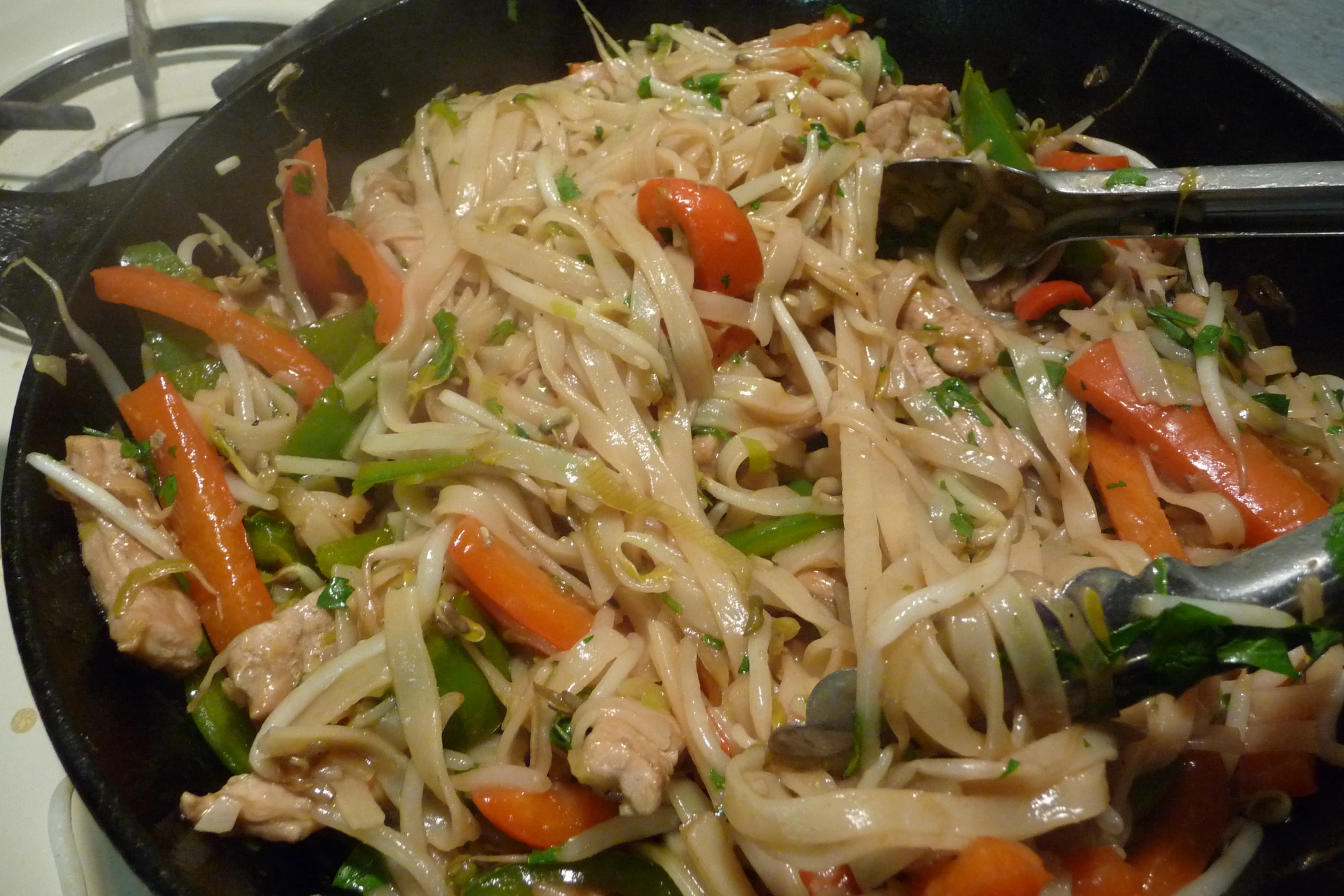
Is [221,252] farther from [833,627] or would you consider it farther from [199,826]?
[833,627]

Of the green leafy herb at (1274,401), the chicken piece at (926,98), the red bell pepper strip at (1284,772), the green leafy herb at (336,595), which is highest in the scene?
the chicken piece at (926,98)

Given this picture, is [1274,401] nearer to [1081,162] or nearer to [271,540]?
[1081,162]

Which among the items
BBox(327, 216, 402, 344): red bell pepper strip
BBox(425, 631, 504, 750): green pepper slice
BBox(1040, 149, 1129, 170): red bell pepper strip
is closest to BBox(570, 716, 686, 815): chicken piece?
BBox(425, 631, 504, 750): green pepper slice

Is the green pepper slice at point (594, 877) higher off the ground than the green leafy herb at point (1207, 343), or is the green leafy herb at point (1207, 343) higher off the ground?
the green leafy herb at point (1207, 343)

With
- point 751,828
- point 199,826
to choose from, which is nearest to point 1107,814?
point 751,828

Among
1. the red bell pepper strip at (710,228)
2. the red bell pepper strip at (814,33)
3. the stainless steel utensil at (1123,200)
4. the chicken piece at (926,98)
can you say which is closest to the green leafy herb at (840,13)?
the red bell pepper strip at (814,33)

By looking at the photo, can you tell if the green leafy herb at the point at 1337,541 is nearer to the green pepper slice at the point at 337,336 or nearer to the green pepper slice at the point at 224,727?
A: the green pepper slice at the point at 224,727

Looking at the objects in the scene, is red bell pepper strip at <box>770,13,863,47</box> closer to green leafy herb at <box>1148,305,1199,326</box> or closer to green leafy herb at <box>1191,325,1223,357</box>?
green leafy herb at <box>1148,305,1199,326</box>
